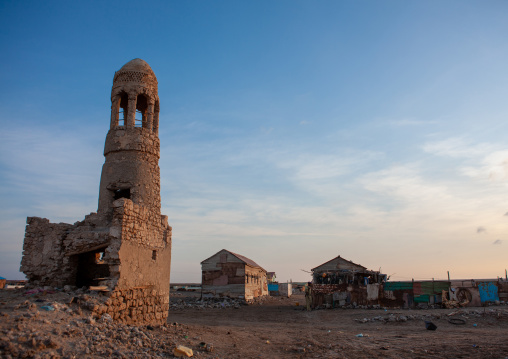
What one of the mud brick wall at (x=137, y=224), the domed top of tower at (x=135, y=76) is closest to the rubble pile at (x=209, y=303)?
the mud brick wall at (x=137, y=224)

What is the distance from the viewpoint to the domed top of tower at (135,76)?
50.0 ft

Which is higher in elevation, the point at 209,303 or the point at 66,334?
the point at 66,334

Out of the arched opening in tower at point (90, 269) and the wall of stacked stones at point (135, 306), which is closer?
the wall of stacked stones at point (135, 306)

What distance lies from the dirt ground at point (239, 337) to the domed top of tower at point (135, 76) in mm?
8638

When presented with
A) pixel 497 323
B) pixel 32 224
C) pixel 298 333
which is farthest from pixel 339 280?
pixel 32 224

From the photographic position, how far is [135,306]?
475 inches

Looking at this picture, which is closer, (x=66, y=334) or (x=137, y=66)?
(x=66, y=334)

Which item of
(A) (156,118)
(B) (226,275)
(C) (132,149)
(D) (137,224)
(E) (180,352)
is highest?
(A) (156,118)

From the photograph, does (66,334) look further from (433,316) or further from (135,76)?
(433,316)

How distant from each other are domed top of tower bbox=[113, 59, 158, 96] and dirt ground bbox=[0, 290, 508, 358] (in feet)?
28.3

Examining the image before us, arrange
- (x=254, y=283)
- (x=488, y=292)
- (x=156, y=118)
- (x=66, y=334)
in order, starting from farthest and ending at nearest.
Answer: (x=254, y=283)
(x=488, y=292)
(x=156, y=118)
(x=66, y=334)

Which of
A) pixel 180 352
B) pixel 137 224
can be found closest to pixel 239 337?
pixel 180 352

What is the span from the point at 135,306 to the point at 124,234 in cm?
242

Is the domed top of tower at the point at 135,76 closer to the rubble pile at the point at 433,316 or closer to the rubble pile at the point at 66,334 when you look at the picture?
the rubble pile at the point at 66,334
